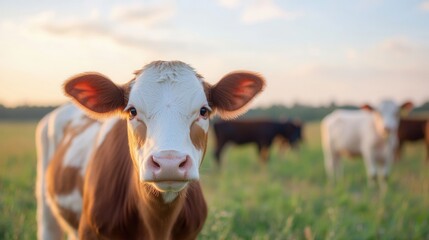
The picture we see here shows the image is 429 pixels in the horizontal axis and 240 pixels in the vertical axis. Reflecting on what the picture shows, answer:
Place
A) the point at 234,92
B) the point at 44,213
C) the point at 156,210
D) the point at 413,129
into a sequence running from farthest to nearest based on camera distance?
the point at 413,129 < the point at 44,213 < the point at 234,92 < the point at 156,210

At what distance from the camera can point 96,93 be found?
3047 mm

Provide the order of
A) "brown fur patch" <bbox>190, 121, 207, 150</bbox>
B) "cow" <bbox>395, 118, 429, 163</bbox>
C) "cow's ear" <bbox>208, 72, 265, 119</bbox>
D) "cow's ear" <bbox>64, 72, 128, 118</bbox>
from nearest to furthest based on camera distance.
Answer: "brown fur patch" <bbox>190, 121, 207, 150</bbox> < "cow's ear" <bbox>64, 72, 128, 118</bbox> < "cow's ear" <bbox>208, 72, 265, 119</bbox> < "cow" <bbox>395, 118, 429, 163</bbox>

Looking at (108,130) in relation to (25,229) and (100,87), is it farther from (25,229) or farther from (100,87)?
(25,229)

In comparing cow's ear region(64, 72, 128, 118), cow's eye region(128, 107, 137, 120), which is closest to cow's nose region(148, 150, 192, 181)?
cow's eye region(128, 107, 137, 120)

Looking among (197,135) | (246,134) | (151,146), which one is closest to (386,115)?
(246,134)

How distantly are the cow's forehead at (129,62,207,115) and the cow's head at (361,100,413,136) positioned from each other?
8.88 m

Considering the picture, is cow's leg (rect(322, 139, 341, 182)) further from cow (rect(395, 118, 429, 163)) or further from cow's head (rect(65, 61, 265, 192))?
cow's head (rect(65, 61, 265, 192))

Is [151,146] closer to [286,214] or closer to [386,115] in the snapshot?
[286,214]

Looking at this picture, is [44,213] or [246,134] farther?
[246,134]

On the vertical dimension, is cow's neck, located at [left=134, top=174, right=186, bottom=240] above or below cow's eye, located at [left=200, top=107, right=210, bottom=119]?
below

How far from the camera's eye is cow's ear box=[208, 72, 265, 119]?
3.10 meters

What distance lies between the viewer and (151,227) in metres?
2.94

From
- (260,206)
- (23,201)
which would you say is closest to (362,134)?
(260,206)

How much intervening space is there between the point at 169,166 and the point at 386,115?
31.8 ft
